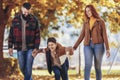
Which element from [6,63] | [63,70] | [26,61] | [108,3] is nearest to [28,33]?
[26,61]

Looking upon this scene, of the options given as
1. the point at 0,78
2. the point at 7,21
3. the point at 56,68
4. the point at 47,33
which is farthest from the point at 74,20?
the point at 56,68

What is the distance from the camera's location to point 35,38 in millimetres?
9172

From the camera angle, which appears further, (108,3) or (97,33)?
(108,3)

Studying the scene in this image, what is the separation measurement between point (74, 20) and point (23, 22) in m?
10.9

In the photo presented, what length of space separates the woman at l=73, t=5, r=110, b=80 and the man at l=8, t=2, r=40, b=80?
1123 mm

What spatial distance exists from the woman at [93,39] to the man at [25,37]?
1.12 meters

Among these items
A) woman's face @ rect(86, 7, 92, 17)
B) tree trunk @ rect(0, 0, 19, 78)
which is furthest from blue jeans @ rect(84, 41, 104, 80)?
tree trunk @ rect(0, 0, 19, 78)

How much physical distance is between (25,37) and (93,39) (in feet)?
4.94

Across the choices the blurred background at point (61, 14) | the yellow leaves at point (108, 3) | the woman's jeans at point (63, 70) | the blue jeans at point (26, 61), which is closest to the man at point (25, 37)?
the blue jeans at point (26, 61)

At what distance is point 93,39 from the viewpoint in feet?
30.2

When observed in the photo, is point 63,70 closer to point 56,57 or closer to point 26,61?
point 56,57

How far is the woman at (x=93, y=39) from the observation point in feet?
30.1

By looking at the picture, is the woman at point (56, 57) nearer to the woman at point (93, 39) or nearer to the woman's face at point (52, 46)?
the woman's face at point (52, 46)

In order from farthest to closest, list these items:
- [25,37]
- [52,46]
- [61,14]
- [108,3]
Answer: [61,14], [108,3], [52,46], [25,37]
